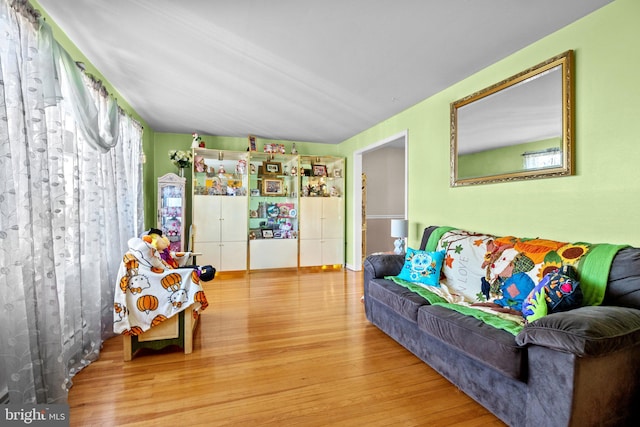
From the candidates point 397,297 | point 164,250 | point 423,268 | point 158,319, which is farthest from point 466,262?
point 164,250

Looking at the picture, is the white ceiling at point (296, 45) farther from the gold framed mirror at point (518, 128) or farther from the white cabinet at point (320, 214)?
the white cabinet at point (320, 214)

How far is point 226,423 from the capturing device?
1633mm

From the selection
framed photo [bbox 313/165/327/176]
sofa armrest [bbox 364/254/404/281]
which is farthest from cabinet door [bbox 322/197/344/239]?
sofa armrest [bbox 364/254/404/281]

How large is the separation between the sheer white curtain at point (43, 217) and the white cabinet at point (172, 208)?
2418 mm

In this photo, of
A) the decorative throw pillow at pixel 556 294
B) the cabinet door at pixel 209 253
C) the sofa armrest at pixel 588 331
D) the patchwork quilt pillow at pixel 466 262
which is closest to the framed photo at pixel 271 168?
the cabinet door at pixel 209 253

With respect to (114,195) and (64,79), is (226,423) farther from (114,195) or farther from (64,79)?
(64,79)

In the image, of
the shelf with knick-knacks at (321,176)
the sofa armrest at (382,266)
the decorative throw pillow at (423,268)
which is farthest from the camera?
the shelf with knick-knacks at (321,176)

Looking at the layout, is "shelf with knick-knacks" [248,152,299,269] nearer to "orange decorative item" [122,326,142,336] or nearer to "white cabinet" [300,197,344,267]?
"white cabinet" [300,197,344,267]

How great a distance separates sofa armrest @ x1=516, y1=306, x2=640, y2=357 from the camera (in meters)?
1.27

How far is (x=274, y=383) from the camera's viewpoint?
2012 mm

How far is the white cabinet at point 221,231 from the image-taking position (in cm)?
508

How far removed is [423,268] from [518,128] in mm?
1481

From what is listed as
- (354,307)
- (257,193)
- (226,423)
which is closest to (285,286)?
(354,307)

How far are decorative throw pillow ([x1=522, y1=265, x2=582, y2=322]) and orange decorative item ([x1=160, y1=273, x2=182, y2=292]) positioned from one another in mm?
2493
